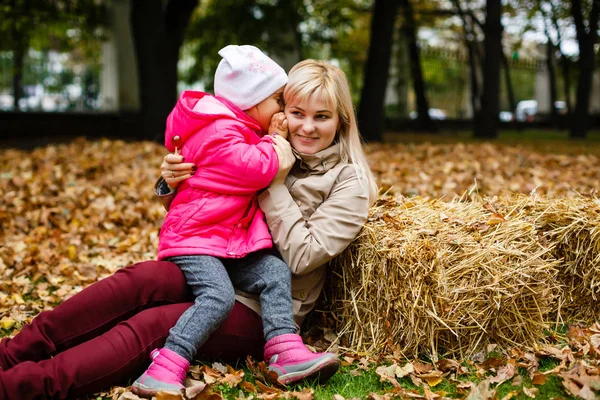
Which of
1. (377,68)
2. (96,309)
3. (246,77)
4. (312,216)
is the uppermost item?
(377,68)

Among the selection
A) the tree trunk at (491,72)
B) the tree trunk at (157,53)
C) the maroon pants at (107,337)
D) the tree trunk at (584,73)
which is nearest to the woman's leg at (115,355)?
the maroon pants at (107,337)

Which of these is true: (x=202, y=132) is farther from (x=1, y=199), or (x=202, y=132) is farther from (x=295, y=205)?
(x=1, y=199)

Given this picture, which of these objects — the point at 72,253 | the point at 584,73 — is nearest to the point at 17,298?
the point at 72,253

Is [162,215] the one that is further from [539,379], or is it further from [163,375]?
[539,379]

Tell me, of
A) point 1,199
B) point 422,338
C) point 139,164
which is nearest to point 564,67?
point 139,164

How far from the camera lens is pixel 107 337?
2.82m

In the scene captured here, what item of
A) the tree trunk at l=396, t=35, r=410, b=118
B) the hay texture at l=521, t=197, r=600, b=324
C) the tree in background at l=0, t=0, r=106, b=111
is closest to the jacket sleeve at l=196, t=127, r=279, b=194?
the hay texture at l=521, t=197, r=600, b=324

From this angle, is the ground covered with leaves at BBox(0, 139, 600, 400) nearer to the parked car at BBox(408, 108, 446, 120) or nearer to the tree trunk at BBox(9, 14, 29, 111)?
the tree trunk at BBox(9, 14, 29, 111)

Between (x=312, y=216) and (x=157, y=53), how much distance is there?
10072 millimetres

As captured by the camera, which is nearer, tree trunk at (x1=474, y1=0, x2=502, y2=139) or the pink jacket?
the pink jacket

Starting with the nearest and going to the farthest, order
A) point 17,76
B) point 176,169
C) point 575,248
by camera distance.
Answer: point 176,169 < point 575,248 < point 17,76

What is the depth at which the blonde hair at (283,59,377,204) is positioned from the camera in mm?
3258

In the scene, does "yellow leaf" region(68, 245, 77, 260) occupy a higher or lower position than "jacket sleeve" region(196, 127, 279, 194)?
lower

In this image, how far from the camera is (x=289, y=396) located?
2.80 meters
